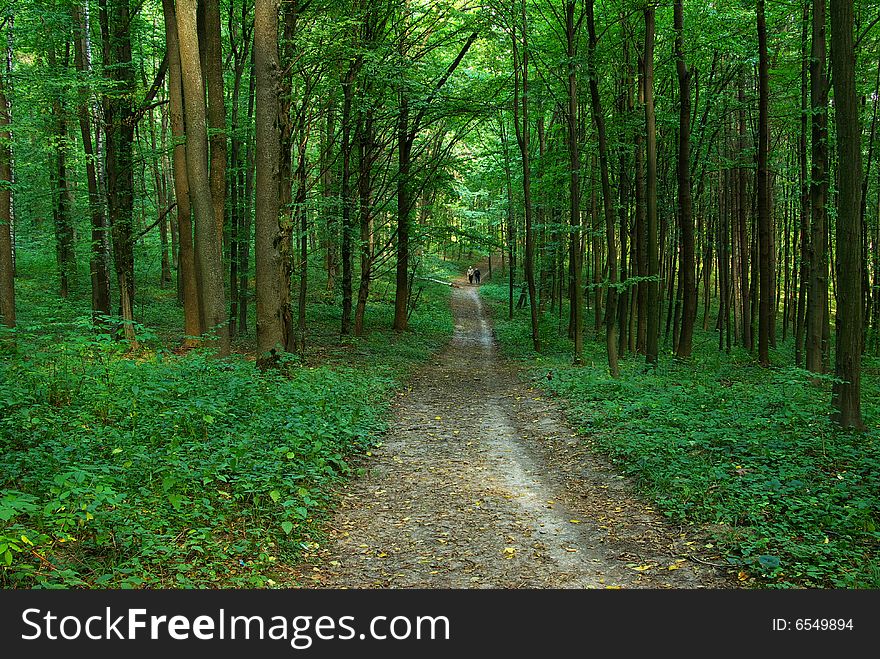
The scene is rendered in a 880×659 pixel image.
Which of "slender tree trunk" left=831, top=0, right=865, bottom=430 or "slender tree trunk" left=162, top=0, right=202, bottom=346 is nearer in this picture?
"slender tree trunk" left=831, top=0, right=865, bottom=430

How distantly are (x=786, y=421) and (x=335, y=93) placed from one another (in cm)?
1273

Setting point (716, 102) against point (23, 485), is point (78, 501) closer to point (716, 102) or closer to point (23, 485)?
point (23, 485)

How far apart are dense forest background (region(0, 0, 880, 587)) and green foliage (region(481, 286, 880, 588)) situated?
0.12 feet

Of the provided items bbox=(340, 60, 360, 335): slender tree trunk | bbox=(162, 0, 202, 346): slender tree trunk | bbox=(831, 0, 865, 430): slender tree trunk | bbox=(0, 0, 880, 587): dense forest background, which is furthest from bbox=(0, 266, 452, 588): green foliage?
bbox=(340, 60, 360, 335): slender tree trunk

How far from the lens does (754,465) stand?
6457 millimetres

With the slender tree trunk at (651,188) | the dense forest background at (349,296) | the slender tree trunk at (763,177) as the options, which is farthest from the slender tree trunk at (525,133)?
the slender tree trunk at (763,177)

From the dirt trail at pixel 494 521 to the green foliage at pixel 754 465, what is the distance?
1.33 feet

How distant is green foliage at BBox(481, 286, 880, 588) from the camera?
15.1 feet

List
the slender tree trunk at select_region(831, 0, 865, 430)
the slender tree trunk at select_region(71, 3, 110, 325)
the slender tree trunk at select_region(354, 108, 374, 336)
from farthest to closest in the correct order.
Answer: the slender tree trunk at select_region(354, 108, 374, 336) → the slender tree trunk at select_region(71, 3, 110, 325) → the slender tree trunk at select_region(831, 0, 865, 430)

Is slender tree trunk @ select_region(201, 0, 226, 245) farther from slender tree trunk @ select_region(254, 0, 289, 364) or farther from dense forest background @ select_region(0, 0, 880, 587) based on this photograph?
slender tree trunk @ select_region(254, 0, 289, 364)

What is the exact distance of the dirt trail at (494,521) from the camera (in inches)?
184

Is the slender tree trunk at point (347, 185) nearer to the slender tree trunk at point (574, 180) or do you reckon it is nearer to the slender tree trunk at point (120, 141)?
the slender tree trunk at point (120, 141)

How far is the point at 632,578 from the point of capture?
458 cm

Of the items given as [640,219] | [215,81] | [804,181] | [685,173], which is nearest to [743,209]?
[685,173]
